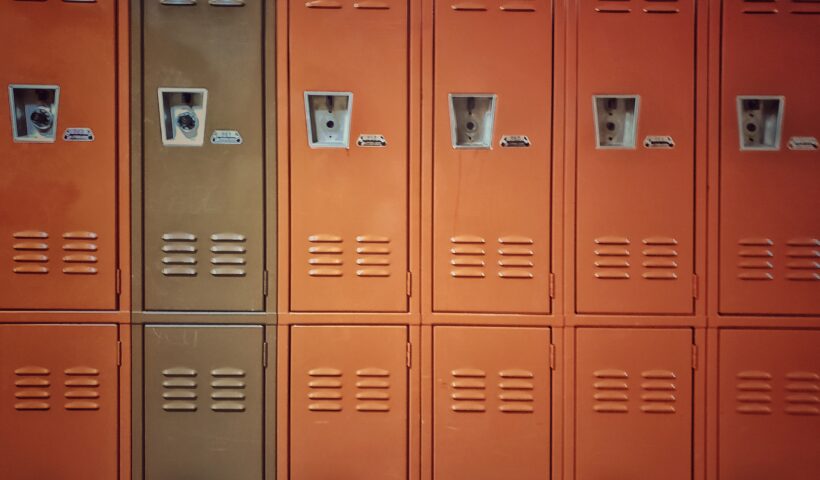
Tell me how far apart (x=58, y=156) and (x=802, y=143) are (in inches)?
129

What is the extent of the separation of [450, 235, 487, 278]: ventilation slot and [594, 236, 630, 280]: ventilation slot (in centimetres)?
50

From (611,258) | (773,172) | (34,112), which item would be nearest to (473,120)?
(611,258)

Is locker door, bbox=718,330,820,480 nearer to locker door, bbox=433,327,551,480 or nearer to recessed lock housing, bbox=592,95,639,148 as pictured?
locker door, bbox=433,327,551,480

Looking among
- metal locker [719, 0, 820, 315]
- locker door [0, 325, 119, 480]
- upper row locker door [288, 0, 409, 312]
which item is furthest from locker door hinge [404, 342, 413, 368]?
metal locker [719, 0, 820, 315]

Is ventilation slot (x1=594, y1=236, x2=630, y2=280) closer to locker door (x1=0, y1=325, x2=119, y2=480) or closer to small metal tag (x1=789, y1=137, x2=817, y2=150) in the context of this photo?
small metal tag (x1=789, y1=137, x2=817, y2=150)

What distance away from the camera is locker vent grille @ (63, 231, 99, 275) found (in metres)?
2.75

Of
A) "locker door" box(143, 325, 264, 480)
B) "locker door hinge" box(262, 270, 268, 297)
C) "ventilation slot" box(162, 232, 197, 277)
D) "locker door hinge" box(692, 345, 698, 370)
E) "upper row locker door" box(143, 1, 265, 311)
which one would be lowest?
"locker door" box(143, 325, 264, 480)

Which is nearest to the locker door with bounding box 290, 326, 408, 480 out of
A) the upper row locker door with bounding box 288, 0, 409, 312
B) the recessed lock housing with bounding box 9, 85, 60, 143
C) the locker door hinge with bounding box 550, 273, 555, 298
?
the upper row locker door with bounding box 288, 0, 409, 312

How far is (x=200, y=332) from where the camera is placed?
277 centimetres

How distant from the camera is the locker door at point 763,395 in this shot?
2762mm

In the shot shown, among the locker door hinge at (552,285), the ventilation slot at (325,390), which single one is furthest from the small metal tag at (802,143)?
the ventilation slot at (325,390)

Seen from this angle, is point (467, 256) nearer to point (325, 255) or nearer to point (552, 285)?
point (552, 285)

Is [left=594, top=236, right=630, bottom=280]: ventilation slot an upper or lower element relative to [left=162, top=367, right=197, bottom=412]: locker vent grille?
upper

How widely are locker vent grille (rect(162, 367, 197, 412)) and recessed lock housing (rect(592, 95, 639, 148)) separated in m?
2.08
